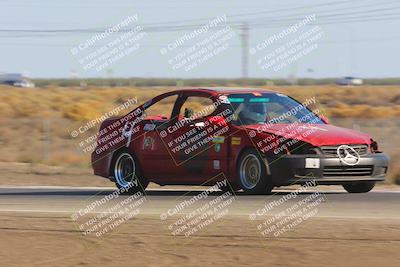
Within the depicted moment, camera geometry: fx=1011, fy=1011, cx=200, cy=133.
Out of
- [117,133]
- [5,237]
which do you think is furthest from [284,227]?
[117,133]

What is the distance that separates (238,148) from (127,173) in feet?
7.65

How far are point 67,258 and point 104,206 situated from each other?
4347 mm

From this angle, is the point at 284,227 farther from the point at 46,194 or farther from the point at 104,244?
the point at 46,194

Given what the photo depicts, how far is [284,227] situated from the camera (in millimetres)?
10758

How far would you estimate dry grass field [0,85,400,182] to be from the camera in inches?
1076

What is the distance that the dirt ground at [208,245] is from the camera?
8797mm

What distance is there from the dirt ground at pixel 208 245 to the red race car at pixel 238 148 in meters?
2.33

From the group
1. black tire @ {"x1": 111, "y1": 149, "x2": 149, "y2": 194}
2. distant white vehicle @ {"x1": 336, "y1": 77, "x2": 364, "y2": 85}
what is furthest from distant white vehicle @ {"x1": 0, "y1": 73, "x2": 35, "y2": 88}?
black tire @ {"x1": 111, "y1": 149, "x2": 149, "y2": 194}

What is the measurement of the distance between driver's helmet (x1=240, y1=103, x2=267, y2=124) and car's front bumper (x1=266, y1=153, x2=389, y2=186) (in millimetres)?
910

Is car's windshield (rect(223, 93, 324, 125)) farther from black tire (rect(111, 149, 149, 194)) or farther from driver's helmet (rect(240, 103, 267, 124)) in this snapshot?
black tire (rect(111, 149, 149, 194))

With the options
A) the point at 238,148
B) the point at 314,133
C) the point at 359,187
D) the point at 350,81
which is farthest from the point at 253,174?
the point at 350,81

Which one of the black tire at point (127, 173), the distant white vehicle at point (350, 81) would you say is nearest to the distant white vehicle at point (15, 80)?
the distant white vehicle at point (350, 81)

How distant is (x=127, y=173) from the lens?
51.4 feet

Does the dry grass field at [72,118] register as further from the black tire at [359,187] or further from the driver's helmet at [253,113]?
the driver's helmet at [253,113]
